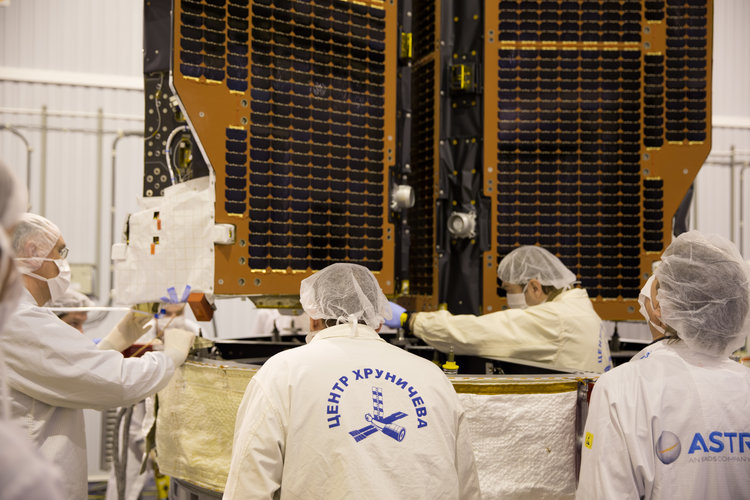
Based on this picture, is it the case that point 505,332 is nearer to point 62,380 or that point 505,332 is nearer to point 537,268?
point 537,268

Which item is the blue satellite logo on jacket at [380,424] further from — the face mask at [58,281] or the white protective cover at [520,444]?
the face mask at [58,281]

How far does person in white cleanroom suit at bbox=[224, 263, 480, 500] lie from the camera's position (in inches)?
76.4

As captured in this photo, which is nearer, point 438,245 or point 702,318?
point 702,318

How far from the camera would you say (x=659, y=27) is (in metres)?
3.95

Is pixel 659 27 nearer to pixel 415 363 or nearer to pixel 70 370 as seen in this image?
pixel 415 363

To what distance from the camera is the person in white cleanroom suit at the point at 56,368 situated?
2.34 meters

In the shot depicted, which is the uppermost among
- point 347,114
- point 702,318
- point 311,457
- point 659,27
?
point 659,27

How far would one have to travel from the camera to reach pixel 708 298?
77.4 inches

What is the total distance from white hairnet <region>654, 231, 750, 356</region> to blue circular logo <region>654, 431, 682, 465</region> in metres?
0.28

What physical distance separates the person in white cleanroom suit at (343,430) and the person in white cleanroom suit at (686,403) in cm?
48

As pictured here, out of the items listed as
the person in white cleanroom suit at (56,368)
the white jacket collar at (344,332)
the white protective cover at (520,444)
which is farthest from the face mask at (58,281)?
the white protective cover at (520,444)

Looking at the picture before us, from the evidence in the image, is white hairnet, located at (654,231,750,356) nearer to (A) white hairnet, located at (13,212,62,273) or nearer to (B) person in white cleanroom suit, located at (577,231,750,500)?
(B) person in white cleanroom suit, located at (577,231,750,500)

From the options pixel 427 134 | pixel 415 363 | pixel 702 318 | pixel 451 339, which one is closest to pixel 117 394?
pixel 415 363

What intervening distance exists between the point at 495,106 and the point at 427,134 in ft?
1.49
